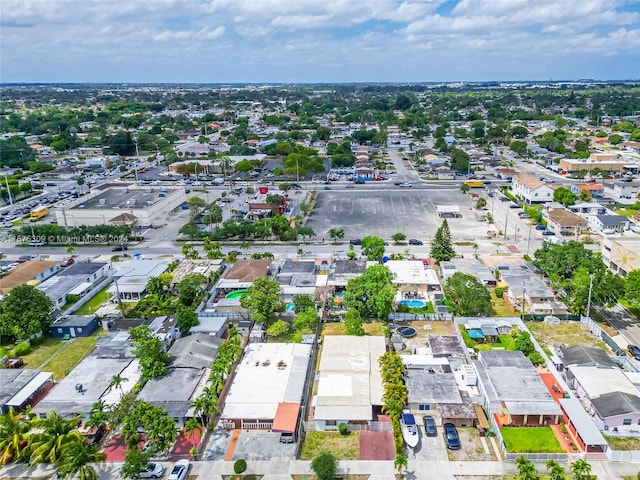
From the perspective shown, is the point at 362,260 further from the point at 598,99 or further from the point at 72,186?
the point at 598,99

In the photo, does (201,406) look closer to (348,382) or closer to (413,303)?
(348,382)

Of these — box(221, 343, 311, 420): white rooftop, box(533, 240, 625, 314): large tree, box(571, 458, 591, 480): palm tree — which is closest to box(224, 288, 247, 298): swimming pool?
box(221, 343, 311, 420): white rooftop

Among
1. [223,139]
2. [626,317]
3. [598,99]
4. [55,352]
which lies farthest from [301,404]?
[598,99]

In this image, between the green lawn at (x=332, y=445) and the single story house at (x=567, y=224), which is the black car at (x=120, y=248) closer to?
the green lawn at (x=332, y=445)

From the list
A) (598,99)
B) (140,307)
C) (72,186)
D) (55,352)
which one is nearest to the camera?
(55,352)

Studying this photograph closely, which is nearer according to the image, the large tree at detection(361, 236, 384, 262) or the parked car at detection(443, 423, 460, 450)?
the parked car at detection(443, 423, 460, 450)

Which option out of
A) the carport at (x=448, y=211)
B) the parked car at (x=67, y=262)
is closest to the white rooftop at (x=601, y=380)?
the carport at (x=448, y=211)

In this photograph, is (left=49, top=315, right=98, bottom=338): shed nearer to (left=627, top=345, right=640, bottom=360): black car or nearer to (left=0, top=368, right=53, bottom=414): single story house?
(left=0, top=368, right=53, bottom=414): single story house
